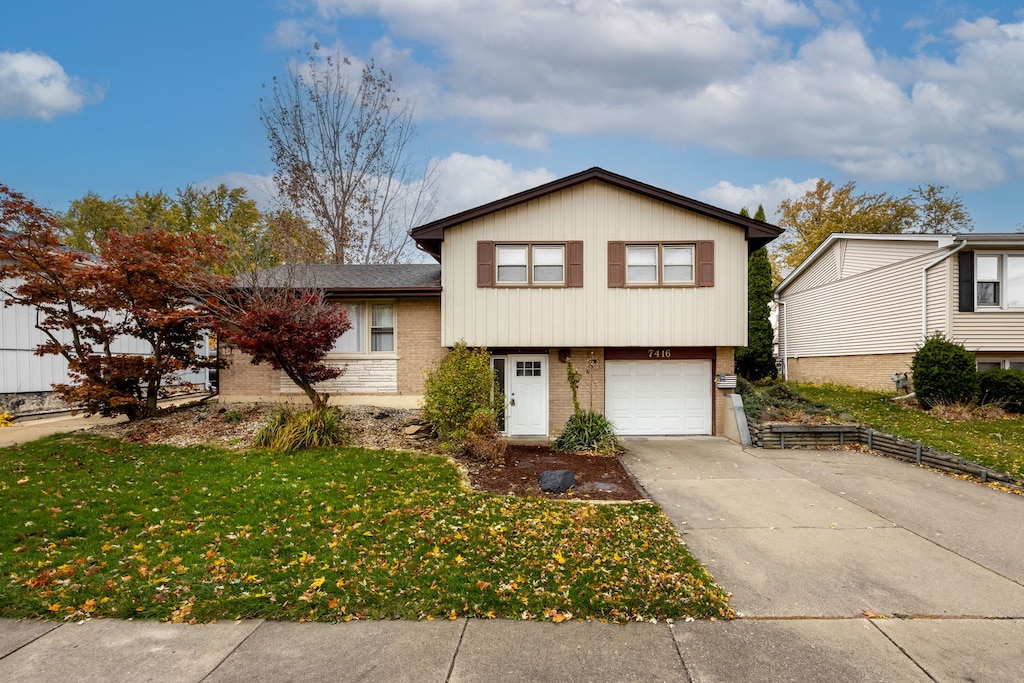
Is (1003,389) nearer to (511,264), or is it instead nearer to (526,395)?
(526,395)

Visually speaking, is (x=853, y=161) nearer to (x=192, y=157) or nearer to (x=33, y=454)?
(x=192, y=157)

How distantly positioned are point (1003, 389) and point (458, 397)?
12984 mm

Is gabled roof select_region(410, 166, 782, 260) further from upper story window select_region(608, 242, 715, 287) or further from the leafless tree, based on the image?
the leafless tree

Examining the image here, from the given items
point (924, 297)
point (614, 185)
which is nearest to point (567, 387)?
point (614, 185)

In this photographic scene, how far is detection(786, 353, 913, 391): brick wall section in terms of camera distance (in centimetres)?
1566

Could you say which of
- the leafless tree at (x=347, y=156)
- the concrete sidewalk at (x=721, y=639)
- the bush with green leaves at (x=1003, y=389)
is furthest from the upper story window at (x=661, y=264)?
the leafless tree at (x=347, y=156)

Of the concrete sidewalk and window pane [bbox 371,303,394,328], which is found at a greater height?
window pane [bbox 371,303,394,328]

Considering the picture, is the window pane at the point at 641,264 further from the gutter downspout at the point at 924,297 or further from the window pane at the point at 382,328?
the gutter downspout at the point at 924,297

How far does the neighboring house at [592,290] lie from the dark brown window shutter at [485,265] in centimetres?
2

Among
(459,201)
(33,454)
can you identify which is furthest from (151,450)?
(459,201)

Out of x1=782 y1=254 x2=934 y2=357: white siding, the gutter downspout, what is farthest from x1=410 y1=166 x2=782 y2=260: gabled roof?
x1=782 y1=254 x2=934 y2=357: white siding

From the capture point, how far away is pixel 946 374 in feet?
39.8

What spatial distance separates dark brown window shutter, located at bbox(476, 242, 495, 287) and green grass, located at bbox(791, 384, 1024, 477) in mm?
9098

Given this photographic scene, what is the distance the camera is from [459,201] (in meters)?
24.5
